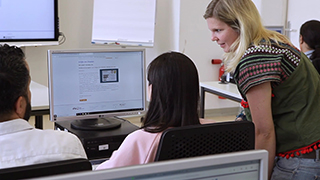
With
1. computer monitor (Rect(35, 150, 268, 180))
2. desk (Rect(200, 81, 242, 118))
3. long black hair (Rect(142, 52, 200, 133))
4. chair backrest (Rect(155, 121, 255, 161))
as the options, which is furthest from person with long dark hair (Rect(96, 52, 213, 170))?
desk (Rect(200, 81, 242, 118))

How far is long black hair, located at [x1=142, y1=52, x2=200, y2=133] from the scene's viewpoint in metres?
1.34

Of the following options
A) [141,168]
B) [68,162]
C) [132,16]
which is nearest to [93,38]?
[132,16]

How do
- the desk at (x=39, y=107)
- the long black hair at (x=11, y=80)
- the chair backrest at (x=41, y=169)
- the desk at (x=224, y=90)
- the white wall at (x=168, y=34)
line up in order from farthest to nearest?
1. the white wall at (x=168, y=34)
2. the desk at (x=224, y=90)
3. the desk at (x=39, y=107)
4. the long black hair at (x=11, y=80)
5. the chair backrest at (x=41, y=169)

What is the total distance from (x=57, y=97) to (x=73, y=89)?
9 cm

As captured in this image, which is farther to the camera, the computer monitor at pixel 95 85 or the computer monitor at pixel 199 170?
the computer monitor at pixel 95 85

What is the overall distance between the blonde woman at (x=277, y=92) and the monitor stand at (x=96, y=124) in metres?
0.86

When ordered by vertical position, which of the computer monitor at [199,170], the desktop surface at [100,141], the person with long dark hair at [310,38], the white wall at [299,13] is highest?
the white wall at [299,13]

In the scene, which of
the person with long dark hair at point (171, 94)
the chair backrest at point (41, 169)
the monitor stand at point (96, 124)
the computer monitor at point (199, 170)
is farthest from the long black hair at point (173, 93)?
the monitor stand at point (96, 124)

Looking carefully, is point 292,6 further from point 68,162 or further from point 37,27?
point 68,162

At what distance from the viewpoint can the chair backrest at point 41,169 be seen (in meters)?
0.81

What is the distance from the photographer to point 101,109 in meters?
2.19

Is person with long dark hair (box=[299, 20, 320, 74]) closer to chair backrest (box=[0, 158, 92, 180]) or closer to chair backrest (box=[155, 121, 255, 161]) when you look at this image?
chair backrest (box=[155, 121, 255, 161])

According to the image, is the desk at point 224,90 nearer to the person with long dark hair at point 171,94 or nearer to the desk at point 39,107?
the desk at point 39,107

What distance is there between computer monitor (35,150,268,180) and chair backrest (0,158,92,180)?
28 cm
